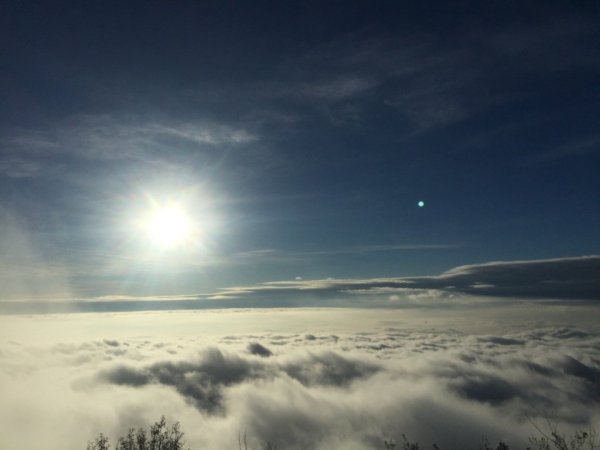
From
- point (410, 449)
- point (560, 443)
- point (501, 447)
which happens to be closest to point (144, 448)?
point (410, 449)

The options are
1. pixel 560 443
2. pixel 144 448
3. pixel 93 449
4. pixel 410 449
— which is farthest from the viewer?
pixel 144 448

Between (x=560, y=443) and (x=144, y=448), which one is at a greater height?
(x=560, y=443)

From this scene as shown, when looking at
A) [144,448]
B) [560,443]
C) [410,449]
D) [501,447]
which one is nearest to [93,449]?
[144,448]

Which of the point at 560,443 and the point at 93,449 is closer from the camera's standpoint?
the point at 560,443

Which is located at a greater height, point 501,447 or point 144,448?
point 501,447

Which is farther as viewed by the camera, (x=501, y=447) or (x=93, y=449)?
(x=93, y=449)

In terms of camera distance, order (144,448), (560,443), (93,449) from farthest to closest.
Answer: (144,448) → (93,449) → (560,443)

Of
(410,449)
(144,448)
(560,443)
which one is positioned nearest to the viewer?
(560,443)

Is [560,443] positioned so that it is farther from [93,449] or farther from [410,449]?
[93,449]

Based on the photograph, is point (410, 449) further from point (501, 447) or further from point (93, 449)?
point (93, 449)

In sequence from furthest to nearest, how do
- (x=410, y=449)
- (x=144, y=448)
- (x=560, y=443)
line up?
1. (x=144, y=448)
2. (x=410, y=449)
3. (x=560, y=443)
